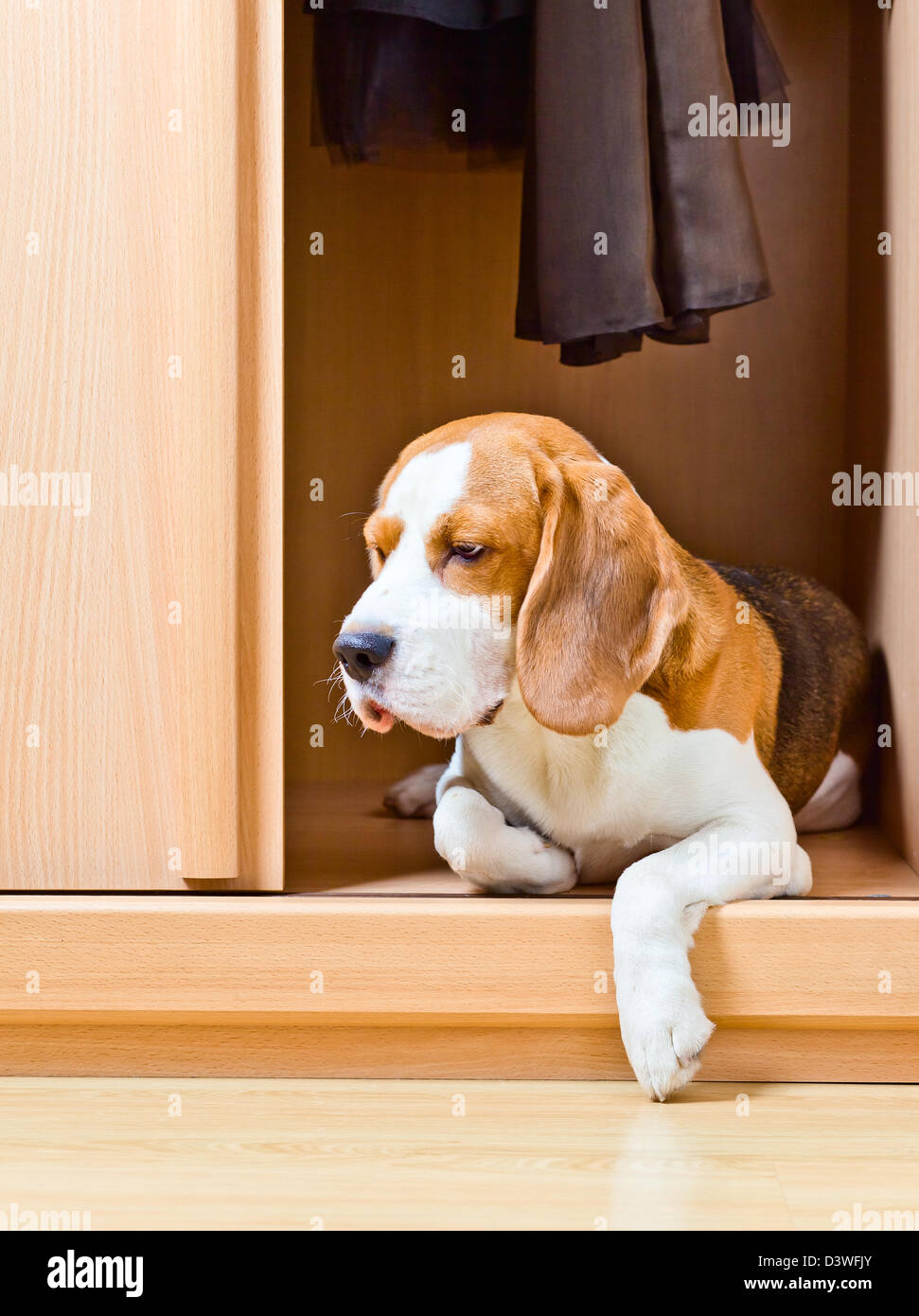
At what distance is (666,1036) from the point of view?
1.00 meters

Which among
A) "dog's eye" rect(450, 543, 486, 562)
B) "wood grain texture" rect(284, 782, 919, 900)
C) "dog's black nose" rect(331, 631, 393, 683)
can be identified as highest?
"dog's eye" rect(450, 543, 486, 562)

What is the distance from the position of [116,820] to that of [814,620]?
3.04 feet

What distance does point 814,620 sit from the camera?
1554 millimetres

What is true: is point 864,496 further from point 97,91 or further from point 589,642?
point 97,91

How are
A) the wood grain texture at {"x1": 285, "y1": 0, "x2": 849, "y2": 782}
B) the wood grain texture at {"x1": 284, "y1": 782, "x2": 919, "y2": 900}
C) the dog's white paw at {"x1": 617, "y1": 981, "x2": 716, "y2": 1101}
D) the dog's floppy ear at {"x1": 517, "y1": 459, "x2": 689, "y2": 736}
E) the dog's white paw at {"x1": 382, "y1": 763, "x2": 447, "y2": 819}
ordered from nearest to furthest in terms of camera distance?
1. the dog's white paw at {"x1": 617, "y1": 981, "x2": 716, "y2": 1101}
2. the dog's floppy ear at {"x1": 517, "y1": 459, "x2": 689, "y2": 736}
3. the wood grain texture at {"x1": 284, "y1": 782, "x2": 919, "y2": 900}
4. the dog's white paw at {"x1": 382, "y1": 763, "x2": 447, "y2": 819}
5. the wood grain texture at {"x1": 285, "y1": 0, "x2": 849, "y2": 782}

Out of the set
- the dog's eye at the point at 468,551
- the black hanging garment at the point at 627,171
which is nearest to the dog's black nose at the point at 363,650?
the dog's eye at the point at 468,551

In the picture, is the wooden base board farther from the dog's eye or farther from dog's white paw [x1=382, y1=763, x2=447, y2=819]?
dog's white paw [x1=382, y1=763, x2=447, y2=819]

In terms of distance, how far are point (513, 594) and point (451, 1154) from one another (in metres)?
0.51

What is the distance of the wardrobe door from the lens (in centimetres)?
114

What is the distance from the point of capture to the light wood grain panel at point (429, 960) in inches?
43.0

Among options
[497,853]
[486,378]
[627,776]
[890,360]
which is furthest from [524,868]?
[486,378]

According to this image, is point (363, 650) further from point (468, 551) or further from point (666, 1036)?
point (666, 1036)

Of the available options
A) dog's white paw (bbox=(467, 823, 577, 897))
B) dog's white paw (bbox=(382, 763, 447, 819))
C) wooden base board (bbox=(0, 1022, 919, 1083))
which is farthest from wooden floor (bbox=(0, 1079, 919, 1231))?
dog's white paw (bbox=(382, 763, 447, 819))

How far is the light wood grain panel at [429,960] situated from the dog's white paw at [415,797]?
22.3 inches
